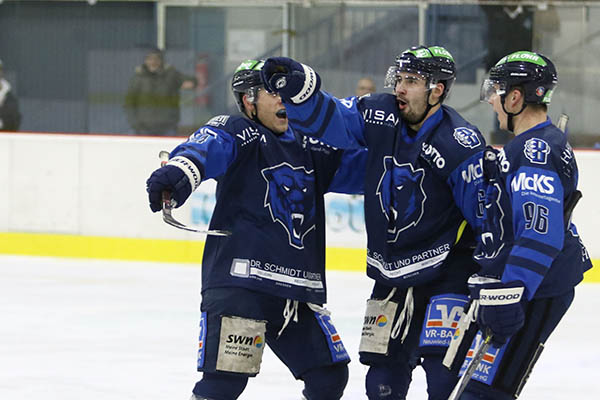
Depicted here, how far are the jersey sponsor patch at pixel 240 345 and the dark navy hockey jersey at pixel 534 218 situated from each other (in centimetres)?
65

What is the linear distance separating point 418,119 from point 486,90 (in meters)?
0.25

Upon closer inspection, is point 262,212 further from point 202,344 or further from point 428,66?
point 428,66

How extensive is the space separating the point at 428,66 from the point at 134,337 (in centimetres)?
239

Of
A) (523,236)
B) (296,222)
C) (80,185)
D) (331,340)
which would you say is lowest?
(80,185)

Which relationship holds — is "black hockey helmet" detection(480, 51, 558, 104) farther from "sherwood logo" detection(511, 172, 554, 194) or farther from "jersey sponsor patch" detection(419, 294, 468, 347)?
"jersey sponsor patch" detection(419, 294, 468, 347)

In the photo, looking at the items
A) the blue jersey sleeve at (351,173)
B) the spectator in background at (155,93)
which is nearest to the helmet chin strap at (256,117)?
the blue jersey sleeve at (351,173)

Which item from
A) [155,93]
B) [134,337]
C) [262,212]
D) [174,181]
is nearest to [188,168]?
[174,181]

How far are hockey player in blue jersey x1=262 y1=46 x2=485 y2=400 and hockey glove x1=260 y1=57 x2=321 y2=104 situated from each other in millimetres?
172

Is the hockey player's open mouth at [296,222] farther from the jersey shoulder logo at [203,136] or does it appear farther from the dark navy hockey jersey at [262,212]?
the jersey shoulder logo at [203,136]

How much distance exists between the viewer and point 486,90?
307 cm

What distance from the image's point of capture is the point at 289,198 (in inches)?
126

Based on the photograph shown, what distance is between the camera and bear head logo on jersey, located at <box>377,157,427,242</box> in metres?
3.19

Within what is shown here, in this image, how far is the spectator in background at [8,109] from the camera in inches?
329

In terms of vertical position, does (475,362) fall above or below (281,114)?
below
